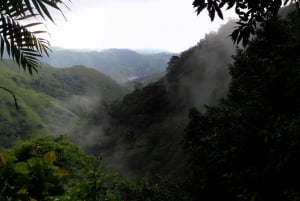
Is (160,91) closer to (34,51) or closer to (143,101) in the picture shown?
(143,101)

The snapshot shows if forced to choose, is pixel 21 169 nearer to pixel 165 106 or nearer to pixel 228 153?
pixel 228 153

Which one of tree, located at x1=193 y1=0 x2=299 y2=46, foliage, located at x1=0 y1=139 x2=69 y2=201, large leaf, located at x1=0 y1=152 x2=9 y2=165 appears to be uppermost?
tree, located at x1=193 y1=0 x2=299 y2=46

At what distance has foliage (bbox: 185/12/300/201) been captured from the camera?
7.67 m

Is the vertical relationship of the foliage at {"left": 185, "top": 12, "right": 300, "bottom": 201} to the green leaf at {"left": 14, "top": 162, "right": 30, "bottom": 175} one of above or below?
below

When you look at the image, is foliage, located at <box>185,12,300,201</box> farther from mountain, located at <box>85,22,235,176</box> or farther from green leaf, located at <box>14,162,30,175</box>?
mountain, located at <box>85,22,235,176</box>

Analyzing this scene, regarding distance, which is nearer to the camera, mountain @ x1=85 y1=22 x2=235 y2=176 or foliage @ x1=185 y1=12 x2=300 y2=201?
foliage @ x1=185 y1=12 x2=300 y2=201

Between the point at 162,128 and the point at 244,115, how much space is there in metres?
58.8

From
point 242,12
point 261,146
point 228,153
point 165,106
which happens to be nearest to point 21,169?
point 242,12

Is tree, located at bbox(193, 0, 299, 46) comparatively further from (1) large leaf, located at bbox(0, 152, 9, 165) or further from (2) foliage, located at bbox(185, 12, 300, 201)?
(2) foliage, located at bbox(185, 12, 300, 201)

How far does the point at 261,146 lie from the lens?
30.5ft

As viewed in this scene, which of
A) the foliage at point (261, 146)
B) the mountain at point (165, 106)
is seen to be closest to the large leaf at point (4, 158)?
the foliage at point (261, 146)

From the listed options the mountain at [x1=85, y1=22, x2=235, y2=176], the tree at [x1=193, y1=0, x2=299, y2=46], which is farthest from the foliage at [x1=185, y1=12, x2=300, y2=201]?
the mountain at [x1=85, y1=22, x2=235, y2=176]

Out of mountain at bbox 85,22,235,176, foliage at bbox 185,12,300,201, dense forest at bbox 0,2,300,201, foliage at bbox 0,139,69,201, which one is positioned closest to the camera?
foliage at bbox 0,139,69,201

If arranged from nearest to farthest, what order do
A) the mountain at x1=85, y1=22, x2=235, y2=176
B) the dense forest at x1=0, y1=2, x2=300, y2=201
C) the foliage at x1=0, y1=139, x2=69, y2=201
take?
the foliage at x1=0, y1=139, x2=69, y2=201, the dense forest at x1=0, y1=2, x2=300, y2=201, the mountain at x1=85, y1=22, x2=235, y2=176
